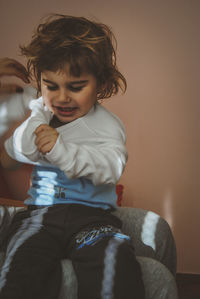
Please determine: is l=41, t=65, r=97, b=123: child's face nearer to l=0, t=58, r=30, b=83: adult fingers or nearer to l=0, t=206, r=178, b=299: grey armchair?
l=0, t=58, r=30, b=83: adult fingers

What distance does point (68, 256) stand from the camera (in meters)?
0.69

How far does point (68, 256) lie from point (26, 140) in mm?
262

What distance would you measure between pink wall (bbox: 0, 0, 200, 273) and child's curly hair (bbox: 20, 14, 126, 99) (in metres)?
0.94

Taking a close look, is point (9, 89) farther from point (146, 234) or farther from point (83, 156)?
point (146, 234)

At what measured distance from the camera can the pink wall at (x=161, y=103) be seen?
173 centimetres

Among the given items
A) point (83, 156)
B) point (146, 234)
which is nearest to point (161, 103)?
point (146, 234)

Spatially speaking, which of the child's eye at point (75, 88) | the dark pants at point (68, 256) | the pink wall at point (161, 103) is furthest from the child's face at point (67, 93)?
the pink wall at point (161, 103)

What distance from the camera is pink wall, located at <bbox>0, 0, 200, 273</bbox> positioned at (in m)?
1.73

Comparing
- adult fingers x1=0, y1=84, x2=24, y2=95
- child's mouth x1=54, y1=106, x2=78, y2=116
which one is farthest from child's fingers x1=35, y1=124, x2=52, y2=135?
adult fingers x1=0, y1=84, x2=24, y2=95

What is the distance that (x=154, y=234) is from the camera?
0.83 m

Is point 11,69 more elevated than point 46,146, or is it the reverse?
point 11,69

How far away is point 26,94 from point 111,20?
105cm

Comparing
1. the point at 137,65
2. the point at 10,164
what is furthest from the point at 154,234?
the point at 137,65

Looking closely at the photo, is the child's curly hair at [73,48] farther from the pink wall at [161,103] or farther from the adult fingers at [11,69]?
the pink wall at [161,103]
